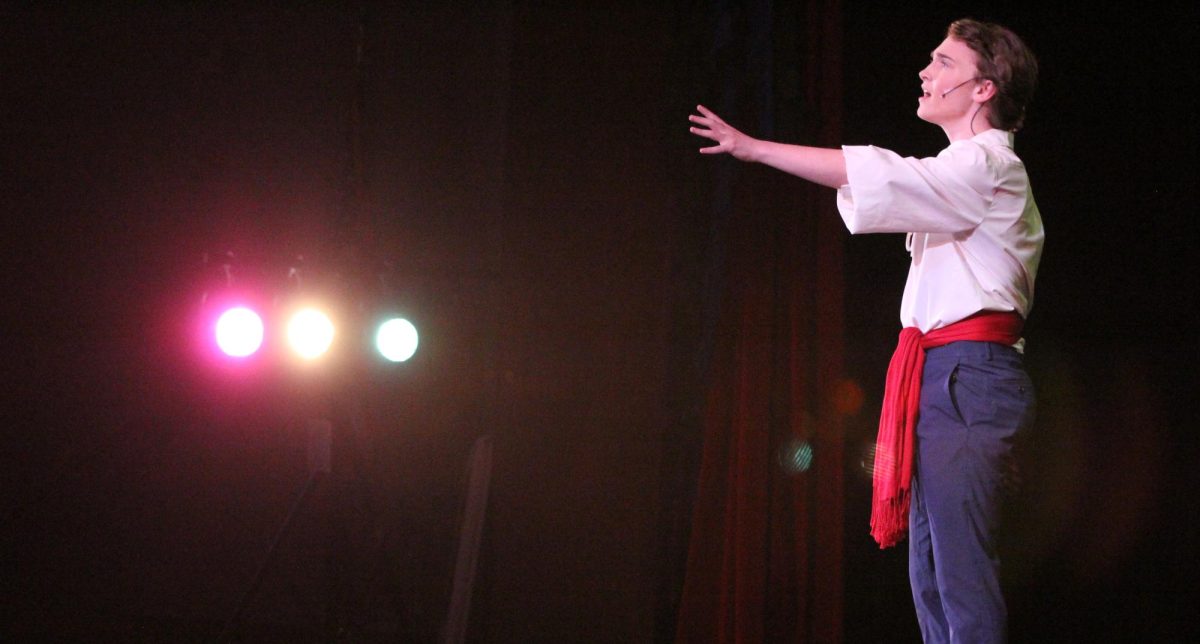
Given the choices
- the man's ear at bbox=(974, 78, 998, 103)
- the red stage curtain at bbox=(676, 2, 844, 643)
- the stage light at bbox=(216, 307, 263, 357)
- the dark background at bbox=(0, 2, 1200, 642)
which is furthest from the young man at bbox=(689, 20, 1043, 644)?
the stage light at bbox=(216, 307, 263, 357)

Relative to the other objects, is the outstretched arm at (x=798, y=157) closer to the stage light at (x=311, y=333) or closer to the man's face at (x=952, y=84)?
the man's face at (x=952, y=84)

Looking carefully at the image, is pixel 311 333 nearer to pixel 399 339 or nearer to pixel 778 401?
pixel 399 339

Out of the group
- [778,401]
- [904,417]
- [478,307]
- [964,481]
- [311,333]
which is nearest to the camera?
[964,481]

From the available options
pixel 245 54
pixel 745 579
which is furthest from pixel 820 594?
pixel 245 54

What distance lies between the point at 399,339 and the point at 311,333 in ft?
0.88

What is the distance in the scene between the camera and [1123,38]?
7.80 feet

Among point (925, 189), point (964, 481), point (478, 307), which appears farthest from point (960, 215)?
point (478, 307)

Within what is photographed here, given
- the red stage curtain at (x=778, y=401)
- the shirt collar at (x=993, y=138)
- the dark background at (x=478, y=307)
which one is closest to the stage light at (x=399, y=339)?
the dark background at (x=478, y=307)

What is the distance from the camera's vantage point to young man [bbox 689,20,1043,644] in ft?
4.54

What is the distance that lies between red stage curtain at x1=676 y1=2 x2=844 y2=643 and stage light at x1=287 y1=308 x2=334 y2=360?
1256 mm

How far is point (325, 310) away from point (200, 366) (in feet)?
2.57

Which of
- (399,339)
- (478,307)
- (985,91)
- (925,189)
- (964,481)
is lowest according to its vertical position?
(964,481)

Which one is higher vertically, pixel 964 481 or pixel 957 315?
pixel 957 315

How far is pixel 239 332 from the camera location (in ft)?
9.32
